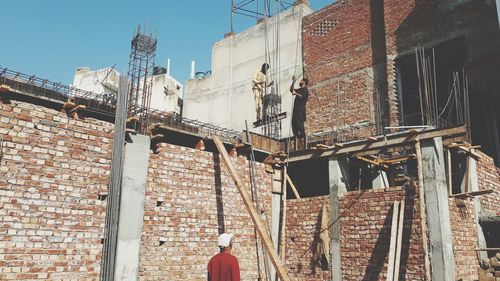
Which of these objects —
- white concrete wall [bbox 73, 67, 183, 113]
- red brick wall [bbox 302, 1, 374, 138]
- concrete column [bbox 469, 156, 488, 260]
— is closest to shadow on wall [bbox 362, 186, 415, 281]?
concrete column [bbox 469, 156, 488, 260]

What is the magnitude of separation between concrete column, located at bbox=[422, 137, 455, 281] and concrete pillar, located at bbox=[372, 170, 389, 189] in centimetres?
291

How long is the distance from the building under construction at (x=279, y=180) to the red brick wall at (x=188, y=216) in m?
0.03

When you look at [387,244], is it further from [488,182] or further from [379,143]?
[488,182]

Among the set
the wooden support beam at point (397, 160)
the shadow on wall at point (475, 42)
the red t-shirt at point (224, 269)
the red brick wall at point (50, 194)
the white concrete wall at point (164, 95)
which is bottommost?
the red t-shirt at point (224, 269)

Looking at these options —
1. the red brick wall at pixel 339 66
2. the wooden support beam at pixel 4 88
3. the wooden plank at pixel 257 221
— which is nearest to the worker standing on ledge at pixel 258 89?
the red brick wall at pixel 339 66

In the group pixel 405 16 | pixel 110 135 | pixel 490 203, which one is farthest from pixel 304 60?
pixel 110 135

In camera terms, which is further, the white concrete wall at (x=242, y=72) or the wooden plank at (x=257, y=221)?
the white concrete wall at (x=242, y=72)

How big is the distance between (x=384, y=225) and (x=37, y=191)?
761 cm

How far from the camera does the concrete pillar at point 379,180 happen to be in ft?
40.3

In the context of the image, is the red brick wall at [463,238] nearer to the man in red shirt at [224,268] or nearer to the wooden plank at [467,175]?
the wooden plank at [467,175]

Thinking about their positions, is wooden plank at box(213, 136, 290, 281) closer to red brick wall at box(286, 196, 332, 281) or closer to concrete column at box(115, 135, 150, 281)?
red brick wall at box(286, 196, 332, 281)

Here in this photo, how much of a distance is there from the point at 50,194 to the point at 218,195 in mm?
4302

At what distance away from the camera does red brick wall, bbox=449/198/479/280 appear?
30.5 feet

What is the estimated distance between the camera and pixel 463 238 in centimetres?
968
